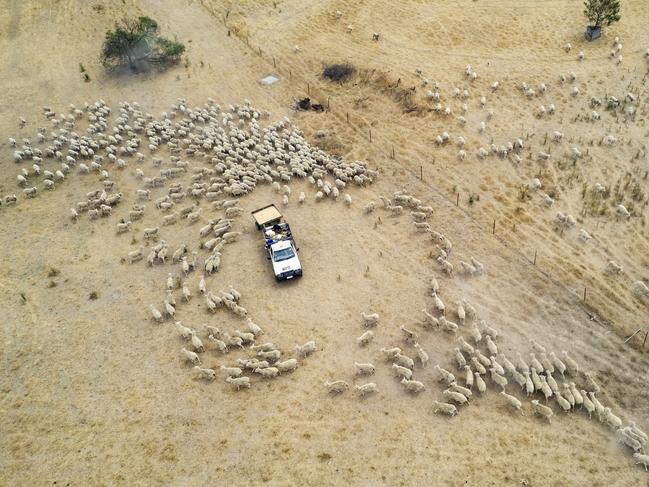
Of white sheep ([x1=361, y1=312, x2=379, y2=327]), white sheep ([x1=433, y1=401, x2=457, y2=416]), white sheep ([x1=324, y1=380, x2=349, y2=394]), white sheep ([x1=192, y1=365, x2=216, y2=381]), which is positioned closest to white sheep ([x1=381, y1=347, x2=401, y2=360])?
white sheep ([x1=361, y1=312, x2=379, y2=327])

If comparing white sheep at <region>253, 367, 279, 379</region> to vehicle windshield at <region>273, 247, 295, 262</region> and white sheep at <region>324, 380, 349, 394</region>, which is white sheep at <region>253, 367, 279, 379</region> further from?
vehicle windshield at <region>273, 247, 295, 262</region>

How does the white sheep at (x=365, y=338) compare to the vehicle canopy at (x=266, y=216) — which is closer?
the white sheep at (x=365, y=338)

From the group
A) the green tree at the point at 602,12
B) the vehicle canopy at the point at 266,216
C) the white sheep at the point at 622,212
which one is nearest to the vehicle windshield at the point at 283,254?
the vehicle canopy at the point at 266,216

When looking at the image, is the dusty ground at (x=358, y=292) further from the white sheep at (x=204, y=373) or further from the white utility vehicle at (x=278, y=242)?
the white utility vehicle at (x=278, y=242)

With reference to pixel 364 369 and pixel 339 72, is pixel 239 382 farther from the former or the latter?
pixel 339 72

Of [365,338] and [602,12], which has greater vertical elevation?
[602,12]

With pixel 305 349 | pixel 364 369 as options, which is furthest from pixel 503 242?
pixel 305 349

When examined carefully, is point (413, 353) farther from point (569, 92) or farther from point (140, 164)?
point (569, 92)
